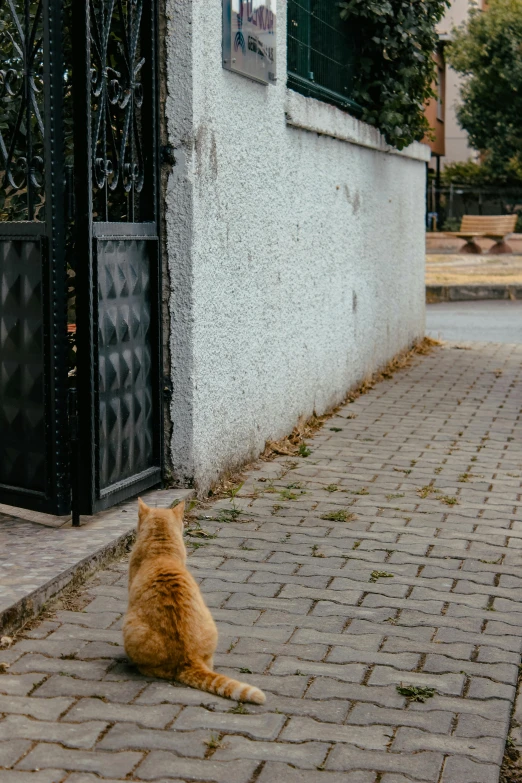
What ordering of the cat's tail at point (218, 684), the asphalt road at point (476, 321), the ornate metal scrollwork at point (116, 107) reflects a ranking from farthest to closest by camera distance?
the asphalt road at point (476, 321)
the ornate metal scrollwork at point (116, 107)
the cat's tail at point (218, 684)

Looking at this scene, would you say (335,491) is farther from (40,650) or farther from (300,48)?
(300,48)

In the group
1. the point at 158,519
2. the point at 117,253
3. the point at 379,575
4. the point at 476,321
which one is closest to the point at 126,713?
the point at 158,519

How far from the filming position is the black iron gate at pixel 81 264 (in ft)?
16.8

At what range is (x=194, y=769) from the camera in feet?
10.5

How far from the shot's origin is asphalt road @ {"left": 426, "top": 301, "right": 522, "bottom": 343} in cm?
1451

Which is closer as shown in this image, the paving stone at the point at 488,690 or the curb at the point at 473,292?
the paving stone at the point at 488,690

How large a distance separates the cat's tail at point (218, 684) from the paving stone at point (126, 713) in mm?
127

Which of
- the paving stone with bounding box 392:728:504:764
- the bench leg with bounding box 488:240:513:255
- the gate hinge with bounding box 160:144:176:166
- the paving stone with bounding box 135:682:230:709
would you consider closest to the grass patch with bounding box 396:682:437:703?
the paving stone with bounding box 392:728:504:764

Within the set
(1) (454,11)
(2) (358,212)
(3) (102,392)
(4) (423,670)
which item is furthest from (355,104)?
(1) (454,11)

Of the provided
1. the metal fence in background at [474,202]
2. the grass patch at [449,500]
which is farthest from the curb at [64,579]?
the metal fence in background at [474,202]

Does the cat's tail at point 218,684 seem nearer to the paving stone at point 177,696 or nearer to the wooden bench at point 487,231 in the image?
the paving stone at point 177,696

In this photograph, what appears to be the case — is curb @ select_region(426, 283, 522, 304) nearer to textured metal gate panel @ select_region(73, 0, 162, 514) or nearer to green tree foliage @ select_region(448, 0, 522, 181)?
textured metal gate panel @ select_region(73, 0, 162, 514)

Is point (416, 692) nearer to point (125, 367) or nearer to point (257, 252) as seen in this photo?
point (125, 367)

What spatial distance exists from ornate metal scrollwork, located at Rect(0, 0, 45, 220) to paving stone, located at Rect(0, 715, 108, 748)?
2637 mm
